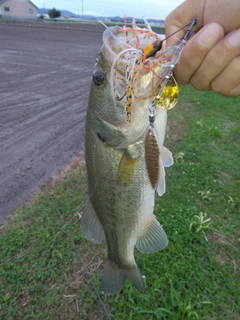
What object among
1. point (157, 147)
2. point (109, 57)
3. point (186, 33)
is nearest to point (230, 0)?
point (186, 33)

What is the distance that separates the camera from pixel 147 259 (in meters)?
2.96

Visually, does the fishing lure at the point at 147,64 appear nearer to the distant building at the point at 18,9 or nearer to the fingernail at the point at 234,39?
the fingernail at the point at 234,39

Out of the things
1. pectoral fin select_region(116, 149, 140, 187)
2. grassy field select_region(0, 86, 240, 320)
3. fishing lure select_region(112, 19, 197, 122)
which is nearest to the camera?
fishing lure select_region(112, 19, 197, 122)

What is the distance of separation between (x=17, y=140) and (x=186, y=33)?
15.1ft

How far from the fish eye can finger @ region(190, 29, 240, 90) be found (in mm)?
451

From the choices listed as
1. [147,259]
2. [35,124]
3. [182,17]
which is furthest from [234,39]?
[35,124]

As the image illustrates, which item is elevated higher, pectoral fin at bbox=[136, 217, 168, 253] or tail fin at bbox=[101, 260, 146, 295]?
pectoral fin at bbox=[136, 217, 168, 253]

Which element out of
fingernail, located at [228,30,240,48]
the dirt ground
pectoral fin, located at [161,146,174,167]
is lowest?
the dirt ground

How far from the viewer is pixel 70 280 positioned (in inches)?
111

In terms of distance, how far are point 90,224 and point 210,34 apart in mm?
1185

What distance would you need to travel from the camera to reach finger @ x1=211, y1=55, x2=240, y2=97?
4.46 feet

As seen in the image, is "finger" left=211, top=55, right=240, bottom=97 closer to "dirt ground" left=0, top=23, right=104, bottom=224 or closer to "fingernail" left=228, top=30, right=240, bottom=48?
"fingernail" left=228, top=30, right=240, bottom=48

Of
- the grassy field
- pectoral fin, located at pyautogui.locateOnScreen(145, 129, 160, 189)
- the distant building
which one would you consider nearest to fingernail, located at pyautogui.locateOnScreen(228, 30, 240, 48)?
pectoral fin, located at pyautogui.locateOnScreen(145, 129, 160, 189)

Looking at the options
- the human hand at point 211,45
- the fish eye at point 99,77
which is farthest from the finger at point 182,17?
the fish eye at point 99,77
